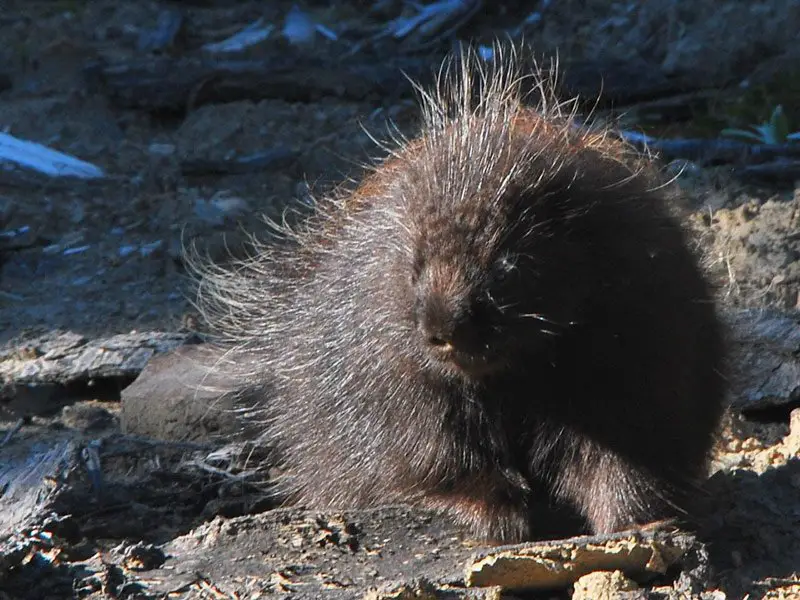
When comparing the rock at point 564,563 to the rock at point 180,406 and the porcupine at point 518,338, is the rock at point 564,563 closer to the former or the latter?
the porcupine at point 518,338

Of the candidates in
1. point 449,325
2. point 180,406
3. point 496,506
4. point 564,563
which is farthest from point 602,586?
point 180,406

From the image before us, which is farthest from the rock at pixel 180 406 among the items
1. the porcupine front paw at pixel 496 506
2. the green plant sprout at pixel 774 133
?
the green plant sprout at pixel 774 133

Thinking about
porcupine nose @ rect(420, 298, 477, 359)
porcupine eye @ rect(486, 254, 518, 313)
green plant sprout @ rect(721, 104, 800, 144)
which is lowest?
porcupine nose @ rect(420, 298, 477, 359)

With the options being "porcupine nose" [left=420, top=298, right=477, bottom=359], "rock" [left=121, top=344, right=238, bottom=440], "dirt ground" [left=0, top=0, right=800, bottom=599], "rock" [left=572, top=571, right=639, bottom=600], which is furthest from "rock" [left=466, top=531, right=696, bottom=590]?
"rock" [left=121, top=344, right=238, bottom=440]

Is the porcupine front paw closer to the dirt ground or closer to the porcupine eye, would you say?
the porcupine eye

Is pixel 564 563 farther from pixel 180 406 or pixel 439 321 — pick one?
pixel 180 406

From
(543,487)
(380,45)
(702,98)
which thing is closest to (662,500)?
(543,487)
